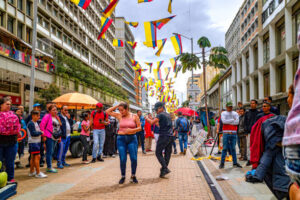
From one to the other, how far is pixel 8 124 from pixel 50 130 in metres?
1.99

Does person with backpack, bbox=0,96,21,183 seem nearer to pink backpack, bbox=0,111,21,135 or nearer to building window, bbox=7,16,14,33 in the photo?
pink backpack, bbox=0,111,21,135

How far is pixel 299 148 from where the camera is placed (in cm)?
136

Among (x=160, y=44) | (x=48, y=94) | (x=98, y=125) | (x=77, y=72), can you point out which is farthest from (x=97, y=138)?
(x=77, y=72)

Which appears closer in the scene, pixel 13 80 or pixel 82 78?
pixel 13 80

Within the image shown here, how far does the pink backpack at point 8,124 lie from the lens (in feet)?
18.0

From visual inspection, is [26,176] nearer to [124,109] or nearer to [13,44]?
[124,109]

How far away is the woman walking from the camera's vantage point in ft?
24.6

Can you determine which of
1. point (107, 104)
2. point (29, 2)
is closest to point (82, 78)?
point (29, 2)

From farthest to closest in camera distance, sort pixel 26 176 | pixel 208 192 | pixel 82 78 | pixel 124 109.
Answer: pixel 82 78 → pixel 26 176 → pixel 124 109 → pixel 208 192

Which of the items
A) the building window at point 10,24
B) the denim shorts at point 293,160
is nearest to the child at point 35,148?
the denim shorts at point 293,160

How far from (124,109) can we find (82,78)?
32.3 m

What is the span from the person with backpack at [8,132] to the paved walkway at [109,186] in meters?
0.65

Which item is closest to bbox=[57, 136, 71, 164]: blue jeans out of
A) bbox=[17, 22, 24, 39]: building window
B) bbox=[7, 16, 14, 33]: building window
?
bbox=[7, 16, 14, 33]: building window

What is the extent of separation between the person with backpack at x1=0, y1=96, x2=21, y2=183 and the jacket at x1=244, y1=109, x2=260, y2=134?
21.8 ft
